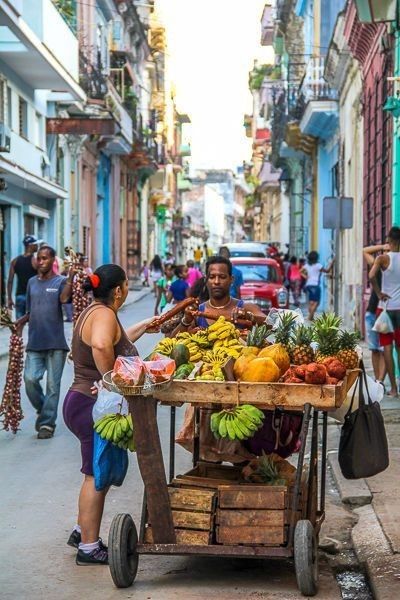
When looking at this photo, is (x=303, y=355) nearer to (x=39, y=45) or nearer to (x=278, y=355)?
(x=278, y=355)

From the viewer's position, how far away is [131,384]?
17.9 ft

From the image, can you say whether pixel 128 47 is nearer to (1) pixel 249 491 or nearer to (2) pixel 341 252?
(2) pixel 341 252

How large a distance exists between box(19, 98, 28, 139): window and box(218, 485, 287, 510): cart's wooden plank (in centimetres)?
2308

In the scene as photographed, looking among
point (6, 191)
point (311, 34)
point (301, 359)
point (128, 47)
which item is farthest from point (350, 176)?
point (128, 47)

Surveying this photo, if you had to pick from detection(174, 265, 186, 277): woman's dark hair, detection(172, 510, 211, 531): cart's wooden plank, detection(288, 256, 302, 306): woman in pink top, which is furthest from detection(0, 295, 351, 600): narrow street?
detection(288, 256, 302, 306): woman in pink top

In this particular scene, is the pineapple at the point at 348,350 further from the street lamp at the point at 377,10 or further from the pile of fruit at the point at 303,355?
the street lamp at the point at 377,10

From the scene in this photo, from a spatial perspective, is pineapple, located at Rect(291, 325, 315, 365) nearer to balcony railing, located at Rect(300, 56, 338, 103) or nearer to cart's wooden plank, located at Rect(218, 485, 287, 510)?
cart's wooden plank, located at Rect(218, 485, 287, 510)

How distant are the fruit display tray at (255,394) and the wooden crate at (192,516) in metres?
0.52

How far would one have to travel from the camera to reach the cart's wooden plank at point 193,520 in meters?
5.70

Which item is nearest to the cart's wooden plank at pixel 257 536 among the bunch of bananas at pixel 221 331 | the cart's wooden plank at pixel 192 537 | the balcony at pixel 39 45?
the cart's wooden plank at pixel 192 537

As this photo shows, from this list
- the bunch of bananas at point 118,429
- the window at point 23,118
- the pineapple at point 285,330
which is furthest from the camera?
the window at point 23,118

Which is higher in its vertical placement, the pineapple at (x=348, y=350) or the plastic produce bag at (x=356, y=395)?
the pineapple at (x=348, y=350)

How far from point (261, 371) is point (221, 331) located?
0.94m

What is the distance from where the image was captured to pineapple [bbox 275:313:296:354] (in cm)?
622
